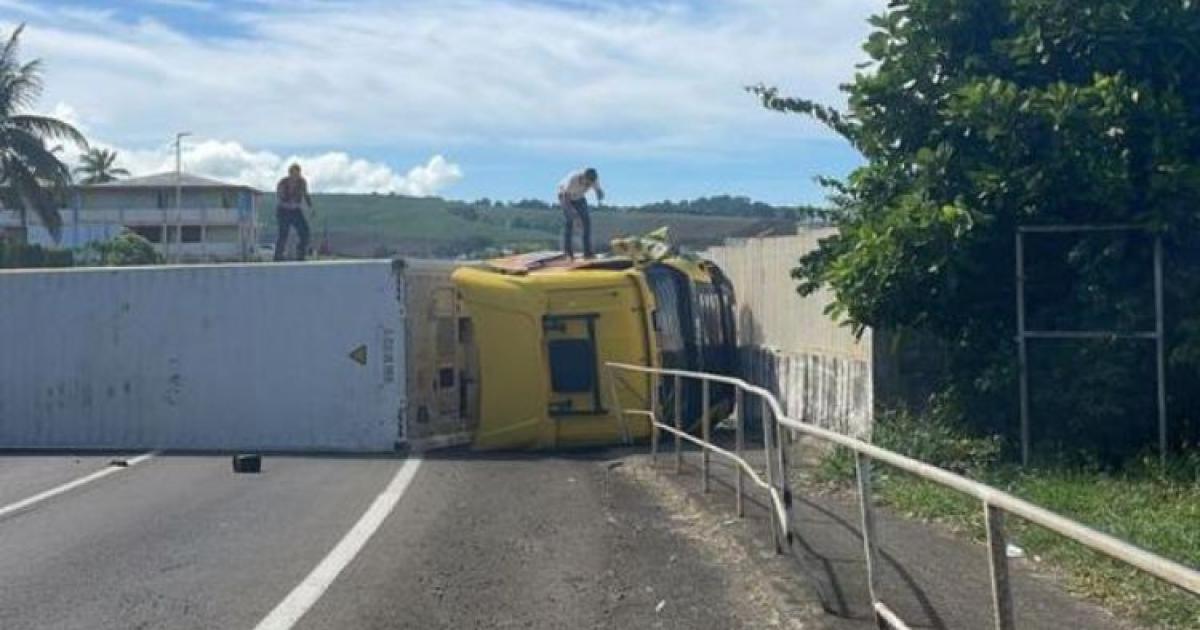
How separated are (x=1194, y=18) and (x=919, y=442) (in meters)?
4.51

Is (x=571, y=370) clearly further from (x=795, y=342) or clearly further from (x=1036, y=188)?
(x=1036, y=188)

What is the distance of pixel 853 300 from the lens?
15000 mm

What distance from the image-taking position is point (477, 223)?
67.8m

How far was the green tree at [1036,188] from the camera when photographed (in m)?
14.0

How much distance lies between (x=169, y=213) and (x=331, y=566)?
7572cm

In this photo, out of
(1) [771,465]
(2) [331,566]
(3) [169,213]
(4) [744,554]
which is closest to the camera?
(2) [331,566]

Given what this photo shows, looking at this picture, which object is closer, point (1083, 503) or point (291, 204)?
point (1083, 503)

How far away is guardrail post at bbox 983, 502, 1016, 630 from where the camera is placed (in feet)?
17.4

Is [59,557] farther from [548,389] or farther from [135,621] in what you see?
[548,389]

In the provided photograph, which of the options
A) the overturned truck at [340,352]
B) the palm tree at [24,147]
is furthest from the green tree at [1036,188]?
the palm tree at [24,147]

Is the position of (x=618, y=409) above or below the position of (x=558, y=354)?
below

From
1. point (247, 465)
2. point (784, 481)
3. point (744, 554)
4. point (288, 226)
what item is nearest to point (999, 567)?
point (784, 481)

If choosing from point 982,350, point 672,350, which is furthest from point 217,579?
point 672,350

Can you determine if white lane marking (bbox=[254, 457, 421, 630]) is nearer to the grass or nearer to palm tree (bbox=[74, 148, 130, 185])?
the grass
